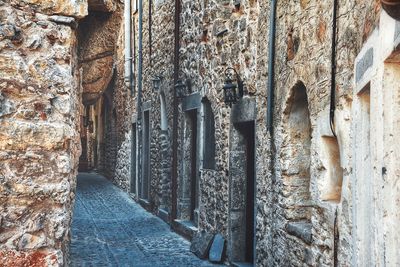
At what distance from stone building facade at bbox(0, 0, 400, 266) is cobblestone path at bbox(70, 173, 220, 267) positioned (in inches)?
18.4

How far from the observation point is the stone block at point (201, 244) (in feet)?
26.9

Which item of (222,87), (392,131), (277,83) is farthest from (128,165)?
(392,131)

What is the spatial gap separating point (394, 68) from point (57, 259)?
Answer: 6.40 ft

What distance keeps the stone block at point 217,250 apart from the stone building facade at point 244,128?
16cm

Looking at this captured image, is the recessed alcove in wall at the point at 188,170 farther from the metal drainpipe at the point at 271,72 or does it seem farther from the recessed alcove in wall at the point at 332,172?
the recessed alcove in wall at the point at 332,172

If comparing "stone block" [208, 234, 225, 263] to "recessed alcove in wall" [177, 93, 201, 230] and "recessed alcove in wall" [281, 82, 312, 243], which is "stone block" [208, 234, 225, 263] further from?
"recessed alcove in wall" [281, 82, 312, 243]

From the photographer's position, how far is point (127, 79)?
54.2 ft

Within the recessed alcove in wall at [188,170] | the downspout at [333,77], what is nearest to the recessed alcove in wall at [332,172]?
the downspout at [333,77]

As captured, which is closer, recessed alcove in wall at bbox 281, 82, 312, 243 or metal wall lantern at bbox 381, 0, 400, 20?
metal wall lantern at bbox 381, 0, 400, 20

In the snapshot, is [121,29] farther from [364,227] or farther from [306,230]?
[364,227]

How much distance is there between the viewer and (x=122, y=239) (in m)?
9.75

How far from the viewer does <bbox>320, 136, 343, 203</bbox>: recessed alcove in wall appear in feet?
15.9

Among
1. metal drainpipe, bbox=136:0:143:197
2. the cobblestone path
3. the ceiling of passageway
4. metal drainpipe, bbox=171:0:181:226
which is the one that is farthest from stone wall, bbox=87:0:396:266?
the ceiling of passageway

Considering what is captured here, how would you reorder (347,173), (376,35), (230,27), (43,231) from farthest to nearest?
→ (230,27), (347,173), (376,35), (43,231)
